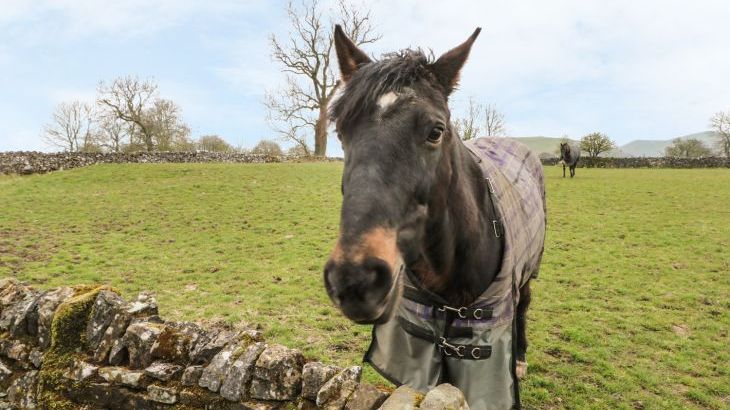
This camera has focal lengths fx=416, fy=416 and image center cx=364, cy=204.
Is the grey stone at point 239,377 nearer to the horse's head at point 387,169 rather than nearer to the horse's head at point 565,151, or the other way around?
the horse's head at point 387,169

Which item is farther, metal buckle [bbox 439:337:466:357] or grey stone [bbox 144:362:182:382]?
grey stone [bbox 144:362:182:382]

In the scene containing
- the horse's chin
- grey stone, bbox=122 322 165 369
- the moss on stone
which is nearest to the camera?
the horse's chin

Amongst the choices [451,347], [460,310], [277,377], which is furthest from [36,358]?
[460,310]

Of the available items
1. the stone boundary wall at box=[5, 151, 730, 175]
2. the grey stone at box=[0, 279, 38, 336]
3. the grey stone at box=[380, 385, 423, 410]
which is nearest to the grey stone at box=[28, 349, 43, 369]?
the grey stone at box=[0, 279, 38, 336]

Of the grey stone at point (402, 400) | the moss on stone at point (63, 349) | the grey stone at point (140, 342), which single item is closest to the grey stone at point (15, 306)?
the moss on stone at point (63, 349)

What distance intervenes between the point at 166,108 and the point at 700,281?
5060 cm

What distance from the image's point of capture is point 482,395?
2.81 meters

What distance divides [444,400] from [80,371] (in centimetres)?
310

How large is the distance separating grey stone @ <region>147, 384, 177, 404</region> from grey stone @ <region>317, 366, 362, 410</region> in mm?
1233

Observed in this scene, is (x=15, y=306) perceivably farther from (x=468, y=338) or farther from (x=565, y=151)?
(x=565, y=151)

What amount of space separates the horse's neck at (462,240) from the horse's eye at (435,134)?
0.98 ft

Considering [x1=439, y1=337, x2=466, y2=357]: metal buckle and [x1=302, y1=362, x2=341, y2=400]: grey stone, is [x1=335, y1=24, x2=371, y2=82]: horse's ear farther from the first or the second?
[x1=302, y1=362, x2=341, y2=400]: grey stone

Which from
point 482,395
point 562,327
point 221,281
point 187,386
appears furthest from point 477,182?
point 221,281

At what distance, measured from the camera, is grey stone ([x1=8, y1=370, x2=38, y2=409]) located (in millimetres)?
3785
